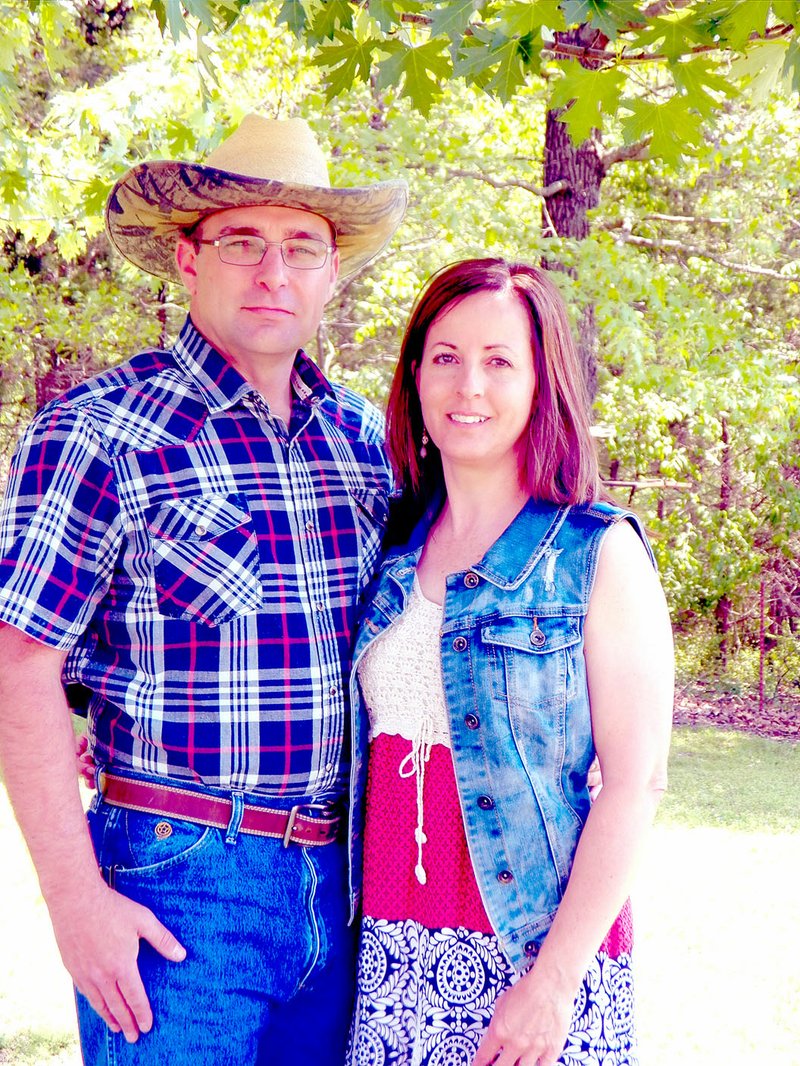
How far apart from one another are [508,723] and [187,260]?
139 cm

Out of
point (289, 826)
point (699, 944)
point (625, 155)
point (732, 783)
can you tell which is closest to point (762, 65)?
point (289, 826)

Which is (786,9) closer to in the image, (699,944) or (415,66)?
(415,66)

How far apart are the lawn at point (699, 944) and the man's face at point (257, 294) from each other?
324 cm

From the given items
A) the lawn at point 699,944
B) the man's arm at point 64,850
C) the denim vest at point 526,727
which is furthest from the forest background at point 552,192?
the lawn at point 699,944

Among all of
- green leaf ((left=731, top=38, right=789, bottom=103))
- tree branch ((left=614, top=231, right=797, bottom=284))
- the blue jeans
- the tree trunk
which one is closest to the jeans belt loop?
the blue jeans

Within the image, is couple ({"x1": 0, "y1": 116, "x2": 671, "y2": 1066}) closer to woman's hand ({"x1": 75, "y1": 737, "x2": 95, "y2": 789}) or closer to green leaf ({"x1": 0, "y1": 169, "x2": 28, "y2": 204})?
woman's hand ({"x1": 75, "y1": 737, "x2": 95, "y2": 789})

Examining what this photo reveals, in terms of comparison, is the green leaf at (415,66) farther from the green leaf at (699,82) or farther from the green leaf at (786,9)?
the green leaf at (786,9)

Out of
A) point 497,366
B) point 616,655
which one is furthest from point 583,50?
point 616,655

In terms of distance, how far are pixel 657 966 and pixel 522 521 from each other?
14.3ft

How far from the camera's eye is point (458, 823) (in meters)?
2.25

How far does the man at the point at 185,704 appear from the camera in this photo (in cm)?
223

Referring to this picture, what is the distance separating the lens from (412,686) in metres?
2.32

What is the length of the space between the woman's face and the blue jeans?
85cm

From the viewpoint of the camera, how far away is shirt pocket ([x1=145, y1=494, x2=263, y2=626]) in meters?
2.31
